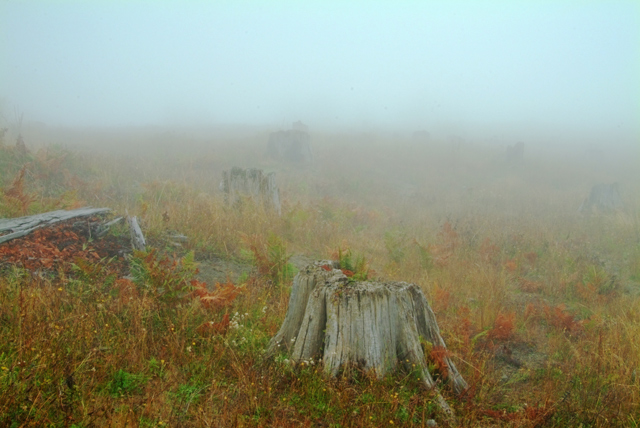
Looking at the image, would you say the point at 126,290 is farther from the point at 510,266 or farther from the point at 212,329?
the point at 510,266

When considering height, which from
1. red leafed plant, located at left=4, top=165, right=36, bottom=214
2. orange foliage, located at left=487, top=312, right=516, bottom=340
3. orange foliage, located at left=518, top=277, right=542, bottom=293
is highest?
red leafed plant, located at left=4, top=165, right=36, bottom=214

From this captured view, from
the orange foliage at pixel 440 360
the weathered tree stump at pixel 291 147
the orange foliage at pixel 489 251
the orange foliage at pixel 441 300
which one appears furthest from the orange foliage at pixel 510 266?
the weathered tree stump at pixel 291 147

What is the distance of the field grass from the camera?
2.99 metres

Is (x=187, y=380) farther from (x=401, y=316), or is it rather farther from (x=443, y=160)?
(x=443, y=160)

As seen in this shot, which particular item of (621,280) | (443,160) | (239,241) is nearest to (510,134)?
(443,160)

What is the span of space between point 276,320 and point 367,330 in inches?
54.4

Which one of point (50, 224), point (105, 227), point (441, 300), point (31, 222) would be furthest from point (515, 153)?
point (31, 222)

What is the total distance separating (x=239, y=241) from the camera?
8.00 meters

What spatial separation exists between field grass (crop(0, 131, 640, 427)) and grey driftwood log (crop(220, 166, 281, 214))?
81 cm

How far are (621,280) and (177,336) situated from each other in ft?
30.4

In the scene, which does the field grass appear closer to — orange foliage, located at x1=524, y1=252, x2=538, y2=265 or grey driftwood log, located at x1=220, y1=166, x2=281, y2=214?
orange foliage, located at x1=524, y1=252, x2=538, y2=265

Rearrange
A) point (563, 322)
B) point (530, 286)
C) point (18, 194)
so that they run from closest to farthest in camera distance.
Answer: point (563, 322)
point (18, 194)
point (530, 286)

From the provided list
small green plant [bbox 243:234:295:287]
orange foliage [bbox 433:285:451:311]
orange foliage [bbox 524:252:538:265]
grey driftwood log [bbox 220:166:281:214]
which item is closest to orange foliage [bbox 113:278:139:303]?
small green plant [bbox 243:234:295:287]

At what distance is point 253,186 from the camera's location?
1180 centimetres
